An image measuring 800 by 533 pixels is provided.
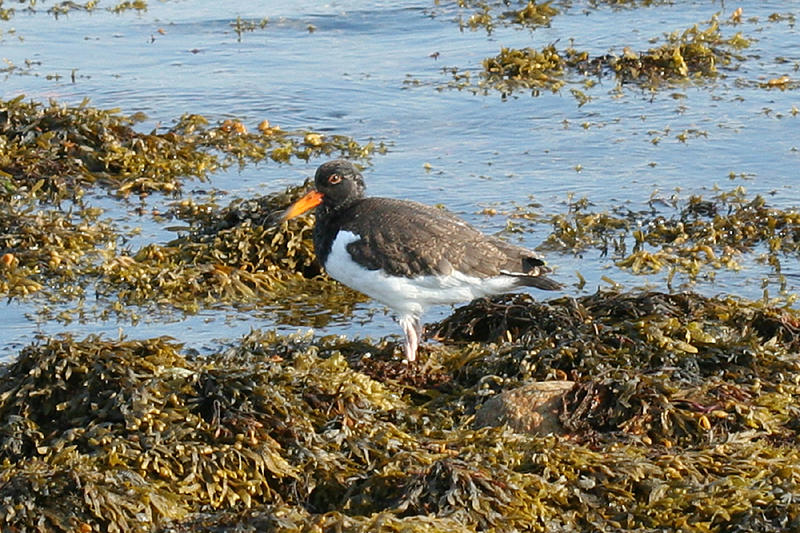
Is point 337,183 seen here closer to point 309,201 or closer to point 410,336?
point 309,201

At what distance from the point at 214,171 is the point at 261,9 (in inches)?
190

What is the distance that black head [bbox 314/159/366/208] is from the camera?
22.6 ft

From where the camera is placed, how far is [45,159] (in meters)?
9.34

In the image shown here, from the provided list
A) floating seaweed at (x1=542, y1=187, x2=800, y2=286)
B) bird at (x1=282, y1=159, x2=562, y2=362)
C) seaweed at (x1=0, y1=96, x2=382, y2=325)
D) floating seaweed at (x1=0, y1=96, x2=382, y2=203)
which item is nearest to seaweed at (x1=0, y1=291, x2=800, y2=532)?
bird at (x1=282, y1=159, x2=562, y2=362)

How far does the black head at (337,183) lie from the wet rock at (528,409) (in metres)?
1.59

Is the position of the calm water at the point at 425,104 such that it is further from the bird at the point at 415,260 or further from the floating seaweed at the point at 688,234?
the bird at the point at 415,260

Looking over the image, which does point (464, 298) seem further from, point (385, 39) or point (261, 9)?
point (261, 9)

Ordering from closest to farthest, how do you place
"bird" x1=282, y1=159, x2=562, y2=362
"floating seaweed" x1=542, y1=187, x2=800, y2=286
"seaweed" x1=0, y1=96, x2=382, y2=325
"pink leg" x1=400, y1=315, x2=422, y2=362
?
"pink leg" x1=400, y1=315, x2=422, y2=362 → "bird" x1=282, y1=159, x2=562, y2=362 → "seaweed" x1=0, y1=96, x2=382, y2=325 → "floating seaweed" x1=542, y1=187, x2=800, y2=286

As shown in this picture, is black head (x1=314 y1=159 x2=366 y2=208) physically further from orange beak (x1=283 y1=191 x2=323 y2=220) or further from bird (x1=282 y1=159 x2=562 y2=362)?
bird (x1=282 y1=159 x2=562 y2=362)

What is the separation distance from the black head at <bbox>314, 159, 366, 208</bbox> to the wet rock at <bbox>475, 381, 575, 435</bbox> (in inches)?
62.5

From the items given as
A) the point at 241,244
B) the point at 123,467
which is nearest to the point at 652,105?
the point at 241,244

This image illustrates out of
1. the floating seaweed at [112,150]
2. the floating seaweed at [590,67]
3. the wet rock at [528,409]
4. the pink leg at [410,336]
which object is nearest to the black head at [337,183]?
the pink leg at [410,336]

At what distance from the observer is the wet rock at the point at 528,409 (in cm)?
564

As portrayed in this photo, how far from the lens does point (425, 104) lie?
1140 centimetres
